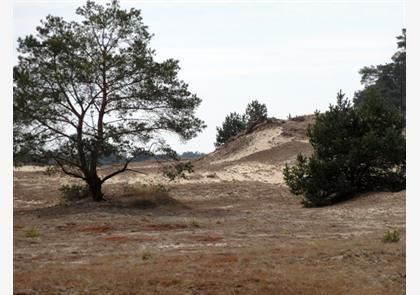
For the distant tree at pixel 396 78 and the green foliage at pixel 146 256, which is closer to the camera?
the green foliage at pixel 146 256

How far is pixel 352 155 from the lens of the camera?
27.2 meters

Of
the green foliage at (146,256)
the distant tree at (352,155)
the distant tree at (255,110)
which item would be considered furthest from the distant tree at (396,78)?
the green foliage at (146,256)

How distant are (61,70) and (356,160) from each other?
1482cm

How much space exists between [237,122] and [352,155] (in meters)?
49.0

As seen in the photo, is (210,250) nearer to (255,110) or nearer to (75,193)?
(75,193)

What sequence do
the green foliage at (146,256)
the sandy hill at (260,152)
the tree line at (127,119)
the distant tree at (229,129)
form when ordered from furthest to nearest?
the distant tree at (229,129) → the sandy hill at (260,152) → the tree line at (127,119) → the green foliage at (146,256)

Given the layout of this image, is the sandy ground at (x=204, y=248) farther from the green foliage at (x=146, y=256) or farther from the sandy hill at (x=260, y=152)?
the sandy hill at (x=260, y=152)

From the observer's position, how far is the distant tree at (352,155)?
89.8 ft

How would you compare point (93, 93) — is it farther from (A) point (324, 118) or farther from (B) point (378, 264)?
(B) point (378, 264)

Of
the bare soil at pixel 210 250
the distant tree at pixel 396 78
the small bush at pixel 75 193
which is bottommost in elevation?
the bare soil at pixel 210 250

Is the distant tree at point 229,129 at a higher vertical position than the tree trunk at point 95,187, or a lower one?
higher

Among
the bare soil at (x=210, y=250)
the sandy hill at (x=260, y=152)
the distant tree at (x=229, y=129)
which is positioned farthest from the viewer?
the distant tree at (x=229, y=129)

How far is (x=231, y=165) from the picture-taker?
165ft

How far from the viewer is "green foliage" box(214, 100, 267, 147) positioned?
75125 mm
